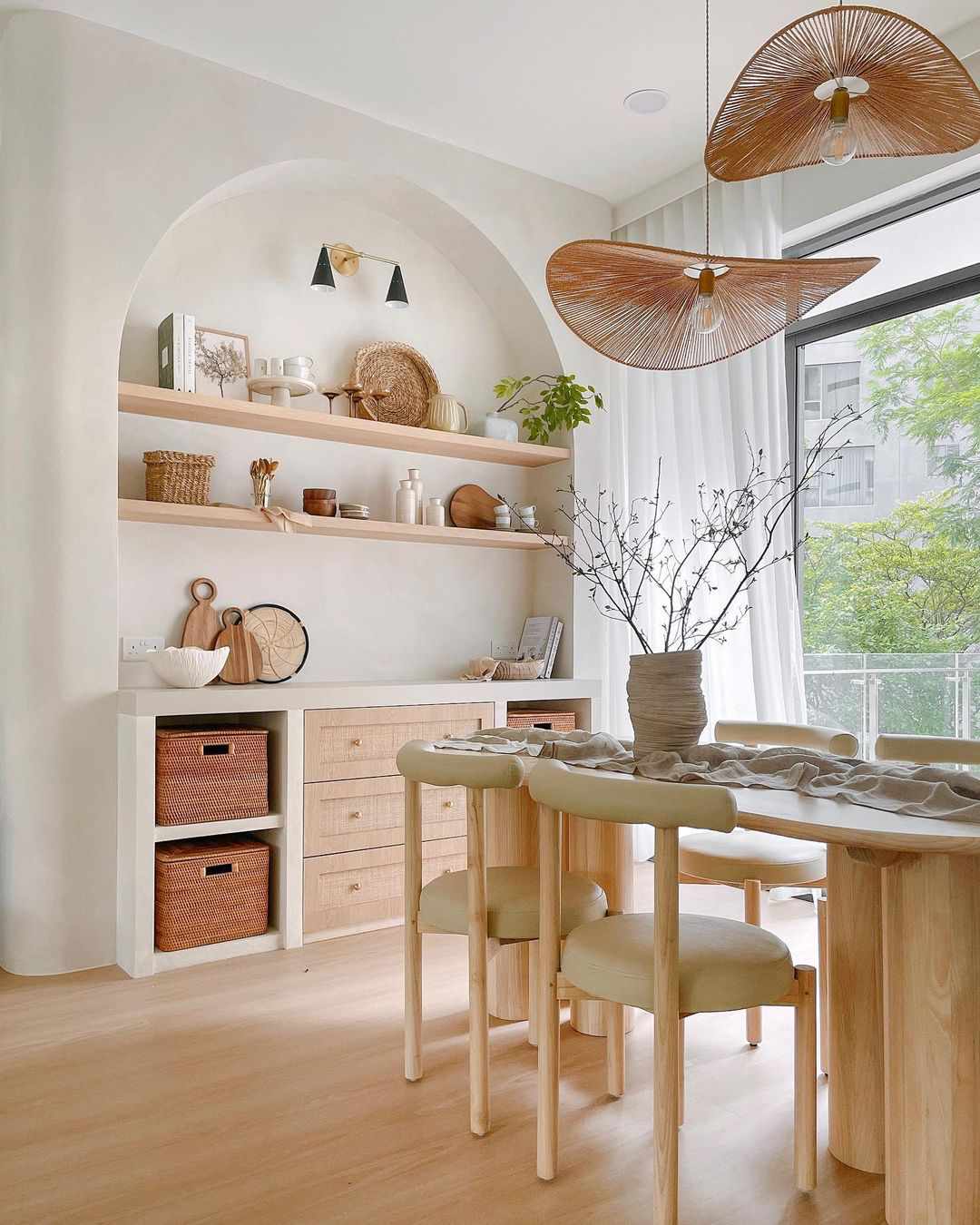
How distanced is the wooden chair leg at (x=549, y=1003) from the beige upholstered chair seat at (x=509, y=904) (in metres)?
0.20

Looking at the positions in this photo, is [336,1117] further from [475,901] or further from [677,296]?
[677,296]

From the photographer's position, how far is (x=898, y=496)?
3715 mm

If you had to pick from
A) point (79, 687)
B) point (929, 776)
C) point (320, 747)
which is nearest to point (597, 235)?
point (320, 747)

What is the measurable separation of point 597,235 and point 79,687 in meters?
3.02

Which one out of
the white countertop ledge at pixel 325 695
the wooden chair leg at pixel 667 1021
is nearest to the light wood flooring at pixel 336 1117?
the wooden chair leg at pixel 667 1021

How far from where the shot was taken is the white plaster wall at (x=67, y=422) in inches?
116

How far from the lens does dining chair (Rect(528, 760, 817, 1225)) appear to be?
1.57m

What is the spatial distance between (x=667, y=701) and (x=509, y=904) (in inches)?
22.4

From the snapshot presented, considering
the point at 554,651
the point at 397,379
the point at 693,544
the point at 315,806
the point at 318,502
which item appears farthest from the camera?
the point at 554,651

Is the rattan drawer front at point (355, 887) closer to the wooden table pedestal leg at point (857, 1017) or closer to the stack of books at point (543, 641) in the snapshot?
the stack of books at point (543, 641)

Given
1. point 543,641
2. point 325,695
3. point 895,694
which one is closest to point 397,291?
point 543,641

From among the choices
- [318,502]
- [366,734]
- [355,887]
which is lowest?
[355,887]

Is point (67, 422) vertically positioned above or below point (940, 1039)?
above

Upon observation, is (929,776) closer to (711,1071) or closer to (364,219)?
(711,1071)
